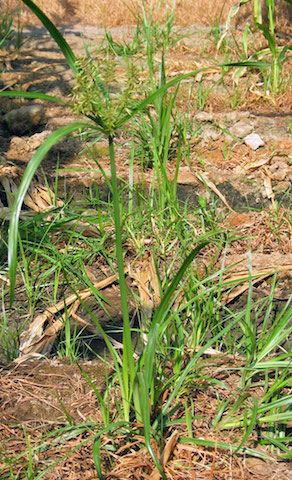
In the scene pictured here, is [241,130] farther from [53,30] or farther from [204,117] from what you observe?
[53,30]

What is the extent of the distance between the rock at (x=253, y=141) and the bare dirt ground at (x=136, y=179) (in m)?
0.03

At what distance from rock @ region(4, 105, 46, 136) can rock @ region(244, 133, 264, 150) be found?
129cm

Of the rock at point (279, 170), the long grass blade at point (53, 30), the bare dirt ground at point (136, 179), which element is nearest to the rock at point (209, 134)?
the bare dirt ground at point (136, 179)

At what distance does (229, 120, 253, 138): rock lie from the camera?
3219 millimetres

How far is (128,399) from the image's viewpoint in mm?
1540

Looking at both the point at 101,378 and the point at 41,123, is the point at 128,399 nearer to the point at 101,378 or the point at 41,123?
the point at 101,378

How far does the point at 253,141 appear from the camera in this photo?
3166 millimetres

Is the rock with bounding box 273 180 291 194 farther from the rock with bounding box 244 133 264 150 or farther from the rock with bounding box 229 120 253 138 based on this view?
the rock with bounding box 229 120 253 138

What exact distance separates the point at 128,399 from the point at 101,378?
1.04 ft

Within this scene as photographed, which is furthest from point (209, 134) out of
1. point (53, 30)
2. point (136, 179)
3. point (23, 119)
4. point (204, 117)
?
point (53, 30)

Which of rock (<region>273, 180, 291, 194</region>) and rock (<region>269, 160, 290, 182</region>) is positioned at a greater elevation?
rock (<region>269, 160, 290, 182</region>)

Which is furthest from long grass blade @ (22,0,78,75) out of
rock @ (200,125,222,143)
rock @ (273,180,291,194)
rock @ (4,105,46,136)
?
rock @ (4,105,46,136)

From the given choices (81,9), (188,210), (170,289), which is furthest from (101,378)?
(81,9)

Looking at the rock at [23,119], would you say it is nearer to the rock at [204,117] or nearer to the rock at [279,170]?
the rock at [204,117]
